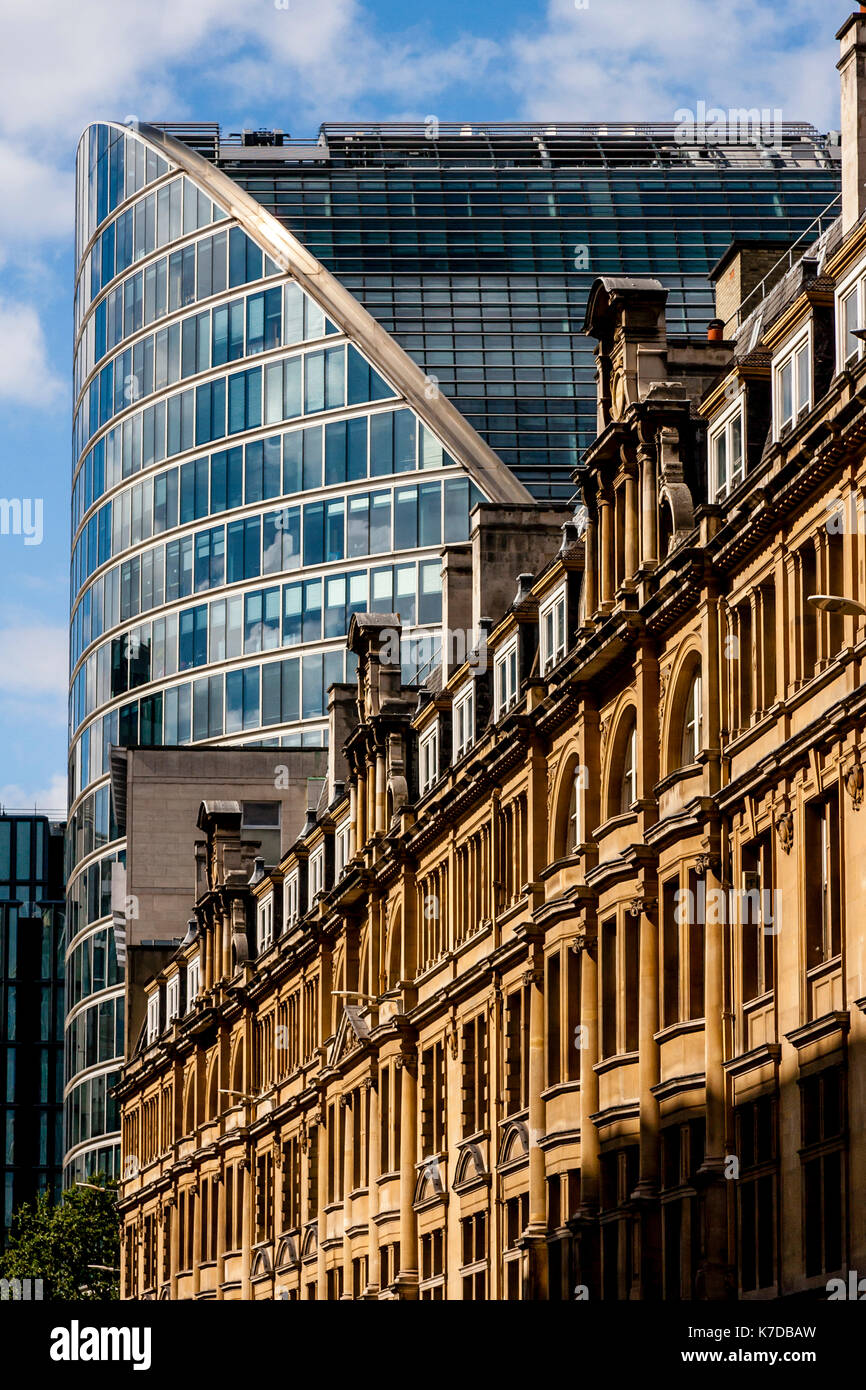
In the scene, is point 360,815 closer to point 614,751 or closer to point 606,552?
point 606,552

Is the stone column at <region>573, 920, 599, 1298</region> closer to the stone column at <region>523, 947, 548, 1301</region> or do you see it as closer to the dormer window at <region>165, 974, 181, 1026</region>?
the stone column at <region>523, 947, 548, 1301</region>

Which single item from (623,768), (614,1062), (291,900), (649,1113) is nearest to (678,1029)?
(649,1113)

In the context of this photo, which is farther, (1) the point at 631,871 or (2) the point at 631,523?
(2) the point at 631,523

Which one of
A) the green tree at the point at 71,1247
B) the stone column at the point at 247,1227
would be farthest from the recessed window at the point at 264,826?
the stone column at the point at 247,1227

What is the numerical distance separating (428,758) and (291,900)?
18.6 m

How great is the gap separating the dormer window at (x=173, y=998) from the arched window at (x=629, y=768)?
183 ft

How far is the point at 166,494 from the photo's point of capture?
490 feet

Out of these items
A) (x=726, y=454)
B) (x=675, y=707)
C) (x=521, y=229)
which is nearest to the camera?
(x=726, y=454)

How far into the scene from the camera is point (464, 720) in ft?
230

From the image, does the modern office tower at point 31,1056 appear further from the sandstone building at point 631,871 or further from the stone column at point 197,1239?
the sandstone building at point 631,871

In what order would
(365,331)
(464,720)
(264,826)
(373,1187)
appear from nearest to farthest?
(464,720) < (373,1187) < (264,826) < (365,331)

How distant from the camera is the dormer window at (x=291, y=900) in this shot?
90375mm
